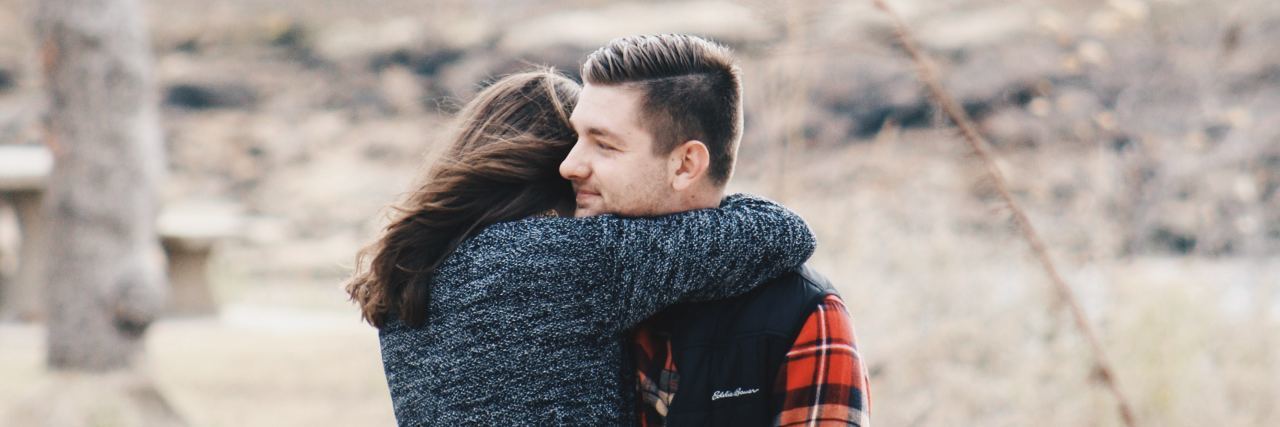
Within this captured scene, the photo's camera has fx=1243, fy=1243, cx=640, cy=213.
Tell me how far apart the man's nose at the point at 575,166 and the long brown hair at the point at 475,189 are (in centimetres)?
12

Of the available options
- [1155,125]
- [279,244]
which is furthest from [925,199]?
[279,244]

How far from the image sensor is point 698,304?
1.94 m

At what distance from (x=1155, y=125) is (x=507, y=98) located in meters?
6.97

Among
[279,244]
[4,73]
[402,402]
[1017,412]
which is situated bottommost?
[279,244]

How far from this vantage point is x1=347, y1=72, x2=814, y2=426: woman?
1882 millimetres

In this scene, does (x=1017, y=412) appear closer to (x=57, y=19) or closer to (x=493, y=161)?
(x=493, y=161)

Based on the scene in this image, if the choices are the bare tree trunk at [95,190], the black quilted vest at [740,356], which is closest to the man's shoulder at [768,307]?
the black quilted vest at [740,356]

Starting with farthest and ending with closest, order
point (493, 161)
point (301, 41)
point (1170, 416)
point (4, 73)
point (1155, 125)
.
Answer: point (301, 41), point (4, 73), point (1155, 125), point (1170, 416), point (493, 161)

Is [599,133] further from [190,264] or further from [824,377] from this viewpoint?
[190,264]

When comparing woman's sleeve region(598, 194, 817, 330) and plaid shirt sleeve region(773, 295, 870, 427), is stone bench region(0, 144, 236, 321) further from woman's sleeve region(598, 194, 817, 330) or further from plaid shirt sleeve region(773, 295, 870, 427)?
plaid shirt sleeve region(773, 295, 870, 427)

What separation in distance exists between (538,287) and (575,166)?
8.4 inches

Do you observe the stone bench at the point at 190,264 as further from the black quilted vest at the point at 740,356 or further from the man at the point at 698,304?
the black quilted vest at the point at 740,356

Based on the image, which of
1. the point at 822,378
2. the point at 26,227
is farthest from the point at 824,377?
the point at 26,227

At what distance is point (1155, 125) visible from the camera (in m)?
8.14
